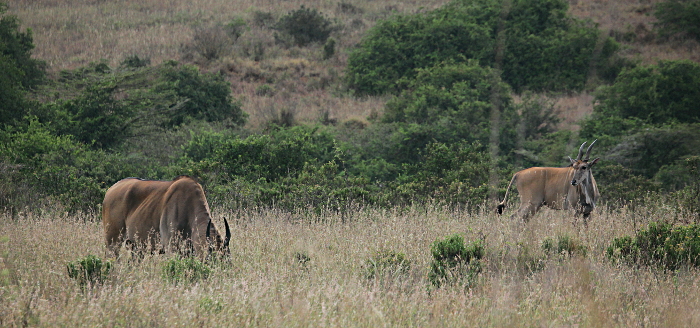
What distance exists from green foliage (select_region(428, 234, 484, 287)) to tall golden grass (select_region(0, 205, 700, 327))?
0.13 meters

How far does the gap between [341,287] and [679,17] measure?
38096mm

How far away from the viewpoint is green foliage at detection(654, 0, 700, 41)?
119ft

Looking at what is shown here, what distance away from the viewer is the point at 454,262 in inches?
293

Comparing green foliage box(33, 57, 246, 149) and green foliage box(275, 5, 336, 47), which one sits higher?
green foliage box(275, 5, 336, 47)

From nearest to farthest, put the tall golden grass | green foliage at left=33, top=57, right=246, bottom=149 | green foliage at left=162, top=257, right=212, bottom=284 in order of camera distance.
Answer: the tall golden grass < green foliage at left=162, top=257, right=212, bottom=284 < green foliage at left=33, top=57, right=246, bottom=149

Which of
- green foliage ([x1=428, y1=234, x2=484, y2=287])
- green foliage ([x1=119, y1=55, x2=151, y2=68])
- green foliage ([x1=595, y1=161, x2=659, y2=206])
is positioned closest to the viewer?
green foliage ([x1=428, y1=234, x2=484, y2=287])

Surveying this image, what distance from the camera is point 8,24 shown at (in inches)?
969

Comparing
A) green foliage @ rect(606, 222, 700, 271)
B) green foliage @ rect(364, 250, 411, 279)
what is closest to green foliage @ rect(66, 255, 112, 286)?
green foliage @ rect(364, 250, 411, 279)

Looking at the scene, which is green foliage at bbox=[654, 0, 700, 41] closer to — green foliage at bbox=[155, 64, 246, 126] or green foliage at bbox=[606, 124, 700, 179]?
green foliage at bbox=[606, 124, 700, 179]

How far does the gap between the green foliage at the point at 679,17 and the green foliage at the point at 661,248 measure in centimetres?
3293

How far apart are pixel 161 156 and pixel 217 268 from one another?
1336 centimetres

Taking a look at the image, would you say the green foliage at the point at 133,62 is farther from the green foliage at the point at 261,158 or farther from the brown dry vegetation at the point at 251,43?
the green foliage at the point at 261,158

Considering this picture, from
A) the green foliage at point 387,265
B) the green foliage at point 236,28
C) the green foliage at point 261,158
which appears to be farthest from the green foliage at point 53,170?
the green foliage at point 236,28

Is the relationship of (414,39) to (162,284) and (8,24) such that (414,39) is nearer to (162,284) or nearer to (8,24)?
(8,24)
